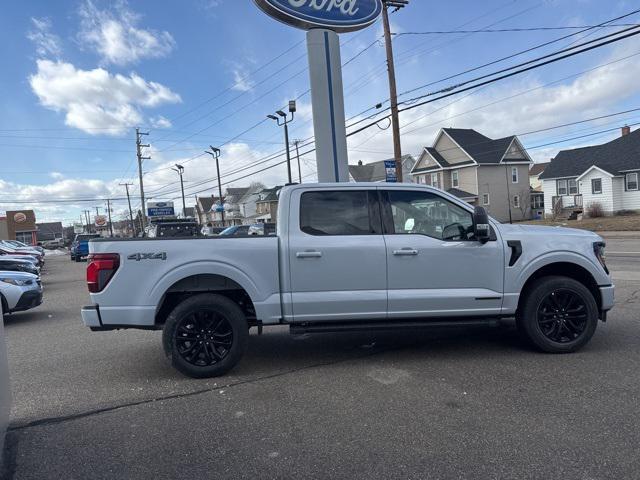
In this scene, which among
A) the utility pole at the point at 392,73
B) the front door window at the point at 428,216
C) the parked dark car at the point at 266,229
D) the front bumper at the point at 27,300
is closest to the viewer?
the front door window at the point at 428,216

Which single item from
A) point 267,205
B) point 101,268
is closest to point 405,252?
point 101,268

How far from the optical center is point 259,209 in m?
→ 74.6

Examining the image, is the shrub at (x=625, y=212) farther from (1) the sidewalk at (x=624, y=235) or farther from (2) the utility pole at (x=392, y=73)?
(2) the utility pole at (x=392, y=73)

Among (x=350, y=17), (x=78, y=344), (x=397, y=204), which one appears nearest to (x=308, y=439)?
(x=397, y=204)

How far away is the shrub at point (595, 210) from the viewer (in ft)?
111

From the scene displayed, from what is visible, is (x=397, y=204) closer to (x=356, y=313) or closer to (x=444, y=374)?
(x=356, y=313)

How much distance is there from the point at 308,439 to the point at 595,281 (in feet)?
12.4

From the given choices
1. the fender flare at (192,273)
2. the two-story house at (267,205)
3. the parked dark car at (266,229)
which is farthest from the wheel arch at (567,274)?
the two-story house at (267,205)

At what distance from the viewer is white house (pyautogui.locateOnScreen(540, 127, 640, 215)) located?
3316 cm

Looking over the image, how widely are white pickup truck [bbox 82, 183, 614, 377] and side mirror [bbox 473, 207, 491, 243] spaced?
16mm

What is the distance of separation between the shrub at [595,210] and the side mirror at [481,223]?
3409cm

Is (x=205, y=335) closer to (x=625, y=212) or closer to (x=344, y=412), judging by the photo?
(x=344, y=412)

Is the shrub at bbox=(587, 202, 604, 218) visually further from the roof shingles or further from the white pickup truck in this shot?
the white pickup truck

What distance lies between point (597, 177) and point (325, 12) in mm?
31543
